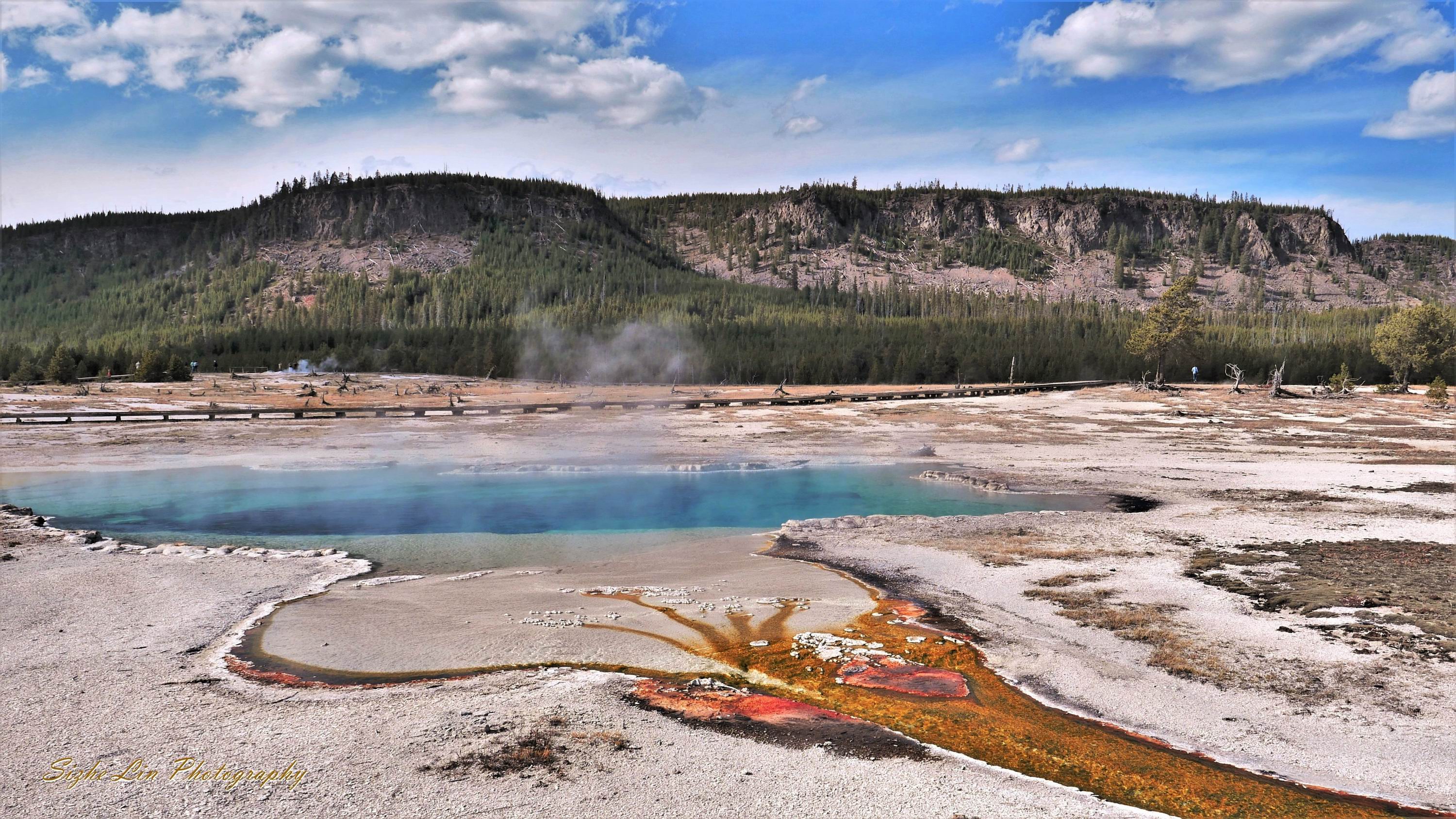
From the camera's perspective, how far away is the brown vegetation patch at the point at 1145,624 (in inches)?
338

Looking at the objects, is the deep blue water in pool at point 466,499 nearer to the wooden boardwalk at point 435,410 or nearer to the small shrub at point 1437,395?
the wooden boardwalk at point 435,410

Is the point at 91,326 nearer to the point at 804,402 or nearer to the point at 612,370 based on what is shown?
the point at 612,370

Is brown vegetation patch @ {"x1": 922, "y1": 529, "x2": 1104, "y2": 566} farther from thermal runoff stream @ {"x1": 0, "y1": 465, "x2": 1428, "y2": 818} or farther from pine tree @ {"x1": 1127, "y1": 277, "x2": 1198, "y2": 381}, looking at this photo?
pine tree @ {"x1": 1127, "y1": 277, "x2": 1198, "y2": 381}

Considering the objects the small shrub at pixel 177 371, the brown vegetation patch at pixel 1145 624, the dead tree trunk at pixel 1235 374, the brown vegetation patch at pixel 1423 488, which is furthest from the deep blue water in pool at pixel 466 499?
the small shrub at pixel 177 371

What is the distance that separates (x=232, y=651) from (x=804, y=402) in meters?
47.3

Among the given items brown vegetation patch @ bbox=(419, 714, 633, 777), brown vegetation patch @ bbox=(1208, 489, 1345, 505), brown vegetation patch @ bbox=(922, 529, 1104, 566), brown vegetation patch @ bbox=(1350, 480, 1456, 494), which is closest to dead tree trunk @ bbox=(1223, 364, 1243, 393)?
brown vegetation patch @ bbox=(1350, 480, 1456, 494)

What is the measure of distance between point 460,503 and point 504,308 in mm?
111939

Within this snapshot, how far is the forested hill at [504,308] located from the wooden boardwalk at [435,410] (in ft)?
84.0

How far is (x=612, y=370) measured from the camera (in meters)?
88.5

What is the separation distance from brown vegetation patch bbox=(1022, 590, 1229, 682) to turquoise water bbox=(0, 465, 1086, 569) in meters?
7.75

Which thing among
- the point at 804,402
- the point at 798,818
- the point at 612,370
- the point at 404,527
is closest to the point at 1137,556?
the point at 798,818

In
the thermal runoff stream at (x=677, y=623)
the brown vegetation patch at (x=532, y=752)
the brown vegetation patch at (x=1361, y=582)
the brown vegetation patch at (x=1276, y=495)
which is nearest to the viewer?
the brown vegetation patch at (x=532, y=752)
